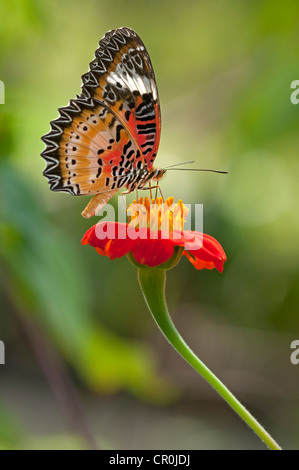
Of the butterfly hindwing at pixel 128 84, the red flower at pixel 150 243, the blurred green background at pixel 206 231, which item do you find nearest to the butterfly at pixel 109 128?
the butterfly hindwing at pixel 128 84

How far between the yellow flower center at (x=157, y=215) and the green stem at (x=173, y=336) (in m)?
0.09

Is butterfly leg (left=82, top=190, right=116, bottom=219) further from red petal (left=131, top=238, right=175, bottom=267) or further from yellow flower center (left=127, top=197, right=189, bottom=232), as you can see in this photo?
red petal (left=131, top=238, right=175, bottom=267)

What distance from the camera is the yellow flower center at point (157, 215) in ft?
2.40

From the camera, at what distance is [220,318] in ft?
6.61

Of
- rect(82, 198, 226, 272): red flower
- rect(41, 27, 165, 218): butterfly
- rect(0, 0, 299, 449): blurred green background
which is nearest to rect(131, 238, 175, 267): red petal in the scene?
rect(82, 198, 226, 272): red flower

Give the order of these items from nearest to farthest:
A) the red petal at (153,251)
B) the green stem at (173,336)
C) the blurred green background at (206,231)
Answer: the green stem at (173,336)
the red petal at (153,251)
the blurred green background at (206,231)

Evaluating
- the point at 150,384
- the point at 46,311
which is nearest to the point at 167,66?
the point at 150,384

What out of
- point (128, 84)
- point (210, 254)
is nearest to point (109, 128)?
point (128, 84)

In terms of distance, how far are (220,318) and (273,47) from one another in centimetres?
100

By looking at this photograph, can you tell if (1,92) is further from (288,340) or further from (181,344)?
(288,340)

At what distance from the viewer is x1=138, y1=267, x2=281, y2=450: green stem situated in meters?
0.48

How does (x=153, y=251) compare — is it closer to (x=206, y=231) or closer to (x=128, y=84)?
(x=128, y=84)

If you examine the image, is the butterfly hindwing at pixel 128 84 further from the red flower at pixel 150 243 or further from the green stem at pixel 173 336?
the green stem at pixel 173 336

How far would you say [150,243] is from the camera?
0.64m
